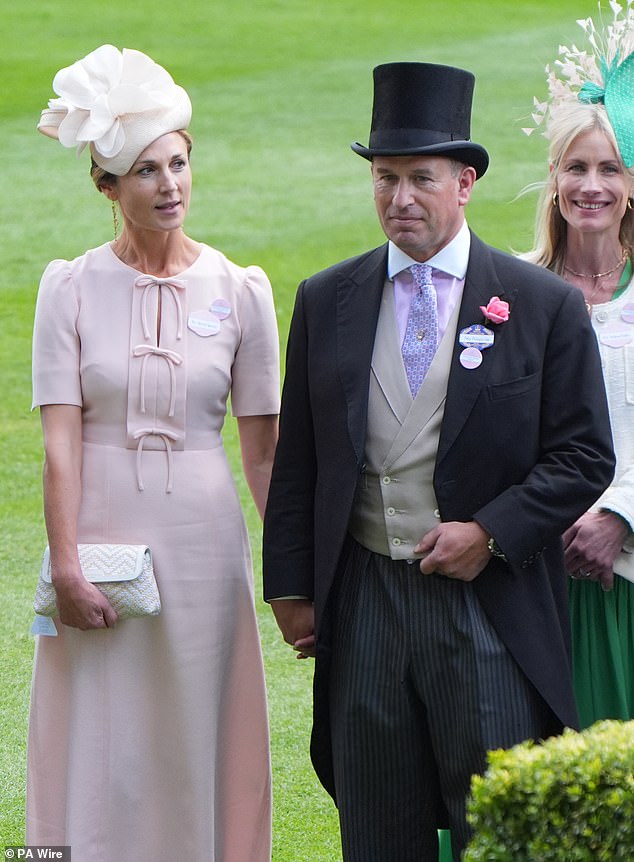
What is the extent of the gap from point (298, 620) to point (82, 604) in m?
0.55

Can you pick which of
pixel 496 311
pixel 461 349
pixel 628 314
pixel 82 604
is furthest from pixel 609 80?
pixel 82 604

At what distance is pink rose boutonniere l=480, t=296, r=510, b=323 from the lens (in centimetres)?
348

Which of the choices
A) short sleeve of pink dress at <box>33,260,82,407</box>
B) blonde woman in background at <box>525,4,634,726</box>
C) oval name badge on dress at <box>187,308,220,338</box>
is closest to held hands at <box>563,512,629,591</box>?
blonde woman in background at <box>525,4,634,726</box>

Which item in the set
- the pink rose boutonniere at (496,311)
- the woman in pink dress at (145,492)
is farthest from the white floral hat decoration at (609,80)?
the woman in pink dress at (145,492)

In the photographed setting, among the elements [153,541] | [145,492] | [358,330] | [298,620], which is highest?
[358,330]

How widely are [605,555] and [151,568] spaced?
3.78 feet

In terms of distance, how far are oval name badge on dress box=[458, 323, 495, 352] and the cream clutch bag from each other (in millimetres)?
1012

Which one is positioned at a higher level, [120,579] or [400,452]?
[400,452]

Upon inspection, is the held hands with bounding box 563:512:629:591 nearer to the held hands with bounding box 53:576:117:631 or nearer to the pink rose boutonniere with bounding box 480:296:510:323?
the pink rose boutonniere with bounding box 480:296:510:323

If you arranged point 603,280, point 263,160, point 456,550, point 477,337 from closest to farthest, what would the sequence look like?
point 456,550, point 477,337, point 603,280, point 263,160

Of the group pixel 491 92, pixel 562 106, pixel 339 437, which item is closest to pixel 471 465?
pixel 339 437

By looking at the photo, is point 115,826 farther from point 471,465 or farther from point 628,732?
point 628,732

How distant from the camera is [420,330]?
3.54 m

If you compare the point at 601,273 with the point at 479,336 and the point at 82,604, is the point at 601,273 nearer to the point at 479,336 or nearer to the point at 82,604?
the point at 479,336
